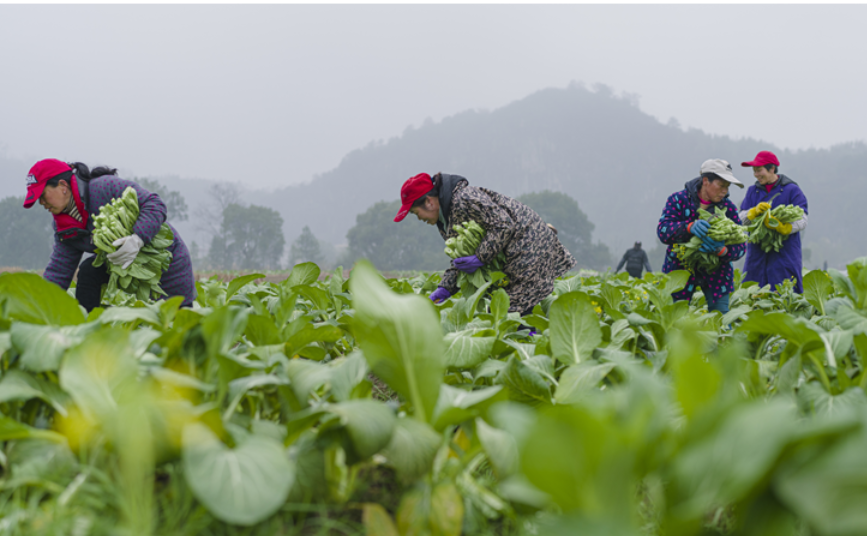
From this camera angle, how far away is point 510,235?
3.69 meters

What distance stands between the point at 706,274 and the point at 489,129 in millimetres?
201153

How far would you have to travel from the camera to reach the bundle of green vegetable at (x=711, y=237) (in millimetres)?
3936

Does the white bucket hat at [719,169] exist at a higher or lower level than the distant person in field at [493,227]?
higher

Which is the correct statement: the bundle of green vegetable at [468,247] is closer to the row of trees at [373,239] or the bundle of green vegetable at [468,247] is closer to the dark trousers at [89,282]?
the dark trousers at [89,282]

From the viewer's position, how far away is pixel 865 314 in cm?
158

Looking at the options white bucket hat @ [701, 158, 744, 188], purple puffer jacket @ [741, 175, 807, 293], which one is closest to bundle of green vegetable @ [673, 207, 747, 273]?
white bucket hat @ [701, 158, 744, 188]

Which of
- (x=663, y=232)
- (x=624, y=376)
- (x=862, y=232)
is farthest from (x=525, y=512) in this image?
(x=862, y=232)

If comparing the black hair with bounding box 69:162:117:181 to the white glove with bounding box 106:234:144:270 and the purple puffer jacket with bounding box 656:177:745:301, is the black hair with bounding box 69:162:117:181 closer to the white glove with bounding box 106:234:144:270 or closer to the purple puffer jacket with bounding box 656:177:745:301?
the white glove with bounding box 106:234:144:270

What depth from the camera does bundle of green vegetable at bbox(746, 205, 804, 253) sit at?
4.95 meters

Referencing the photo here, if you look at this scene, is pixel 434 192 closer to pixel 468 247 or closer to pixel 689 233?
pixel 468 247

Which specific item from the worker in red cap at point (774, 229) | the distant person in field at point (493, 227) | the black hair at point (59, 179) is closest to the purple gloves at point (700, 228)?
the distant person in field at point (493, 227)

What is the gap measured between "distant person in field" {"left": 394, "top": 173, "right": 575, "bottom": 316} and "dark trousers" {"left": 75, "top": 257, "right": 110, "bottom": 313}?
2.27m

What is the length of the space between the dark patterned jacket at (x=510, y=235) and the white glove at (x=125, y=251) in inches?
83.8

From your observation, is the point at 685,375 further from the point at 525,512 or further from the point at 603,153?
the point at 603,153
